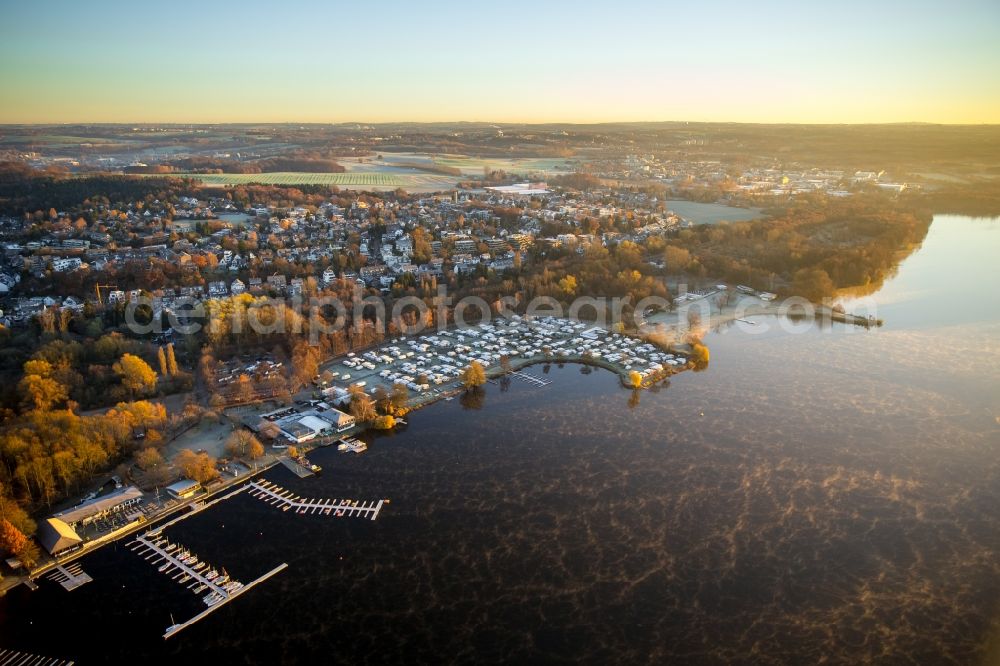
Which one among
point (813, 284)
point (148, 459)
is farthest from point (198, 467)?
point (813, 284)

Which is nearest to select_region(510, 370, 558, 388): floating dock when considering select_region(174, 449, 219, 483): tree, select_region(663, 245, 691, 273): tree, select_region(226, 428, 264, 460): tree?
select_region(226, 428, 264, 460): tree

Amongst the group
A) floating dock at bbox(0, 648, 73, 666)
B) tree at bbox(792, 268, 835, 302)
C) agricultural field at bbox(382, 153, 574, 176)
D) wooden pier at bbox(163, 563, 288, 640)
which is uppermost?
agricultural field at bbox(382, 153, 574, 176)

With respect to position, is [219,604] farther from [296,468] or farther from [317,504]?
[296,468]

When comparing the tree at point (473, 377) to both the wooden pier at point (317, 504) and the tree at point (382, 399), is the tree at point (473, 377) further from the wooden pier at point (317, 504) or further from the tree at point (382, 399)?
the wooden pier at point (317, 504)

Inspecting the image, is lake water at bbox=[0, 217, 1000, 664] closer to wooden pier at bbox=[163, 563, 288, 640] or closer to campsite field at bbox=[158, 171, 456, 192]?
wooden pier at bbox=[163, 563, 288, 640]

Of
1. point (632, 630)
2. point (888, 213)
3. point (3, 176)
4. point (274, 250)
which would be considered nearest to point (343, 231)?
point (274, 250)
